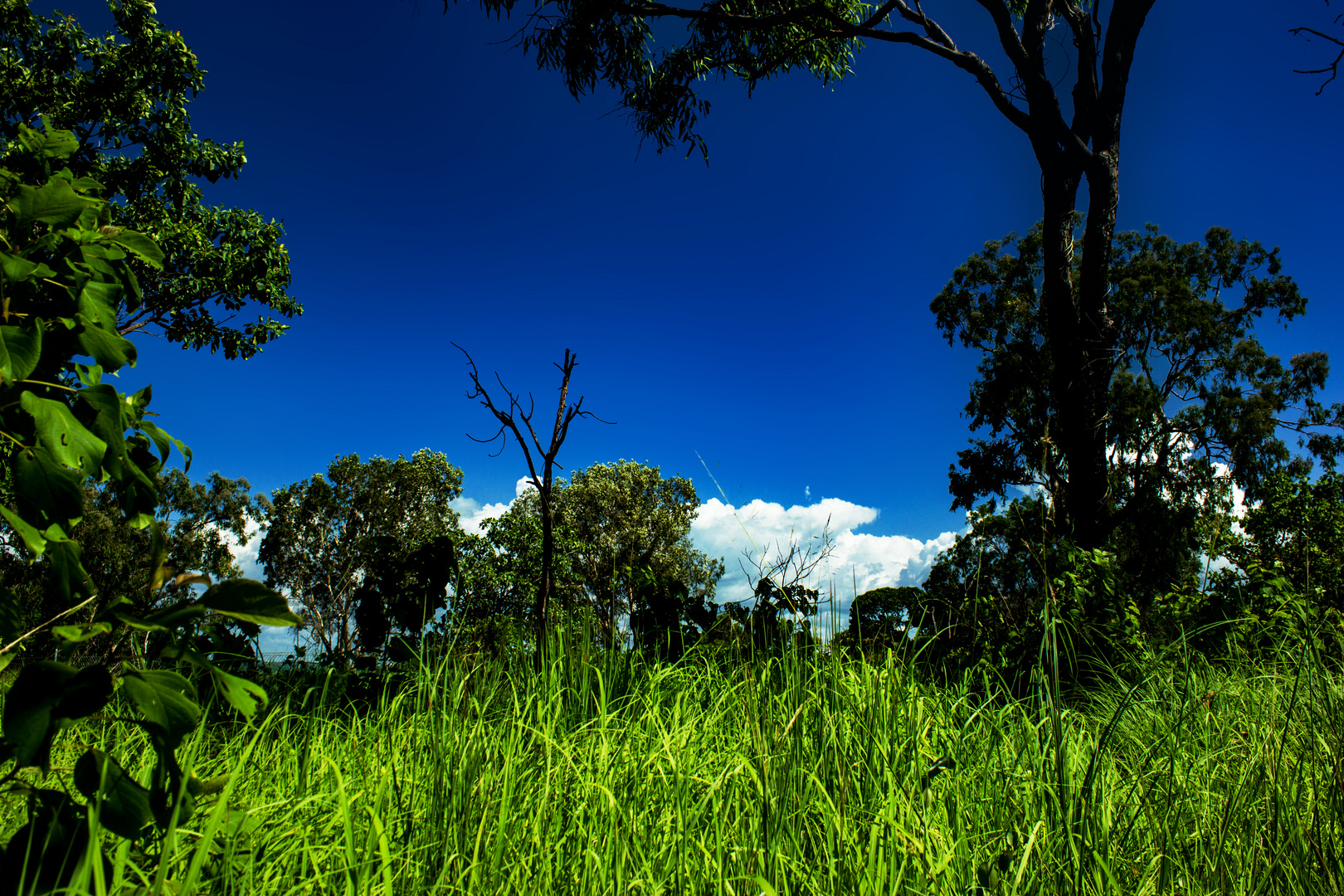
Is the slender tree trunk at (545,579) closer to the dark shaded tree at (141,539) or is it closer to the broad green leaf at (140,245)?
the broad green leaf at (140,245)

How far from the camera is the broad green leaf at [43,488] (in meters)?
1.00

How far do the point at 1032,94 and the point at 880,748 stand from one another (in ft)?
23.1

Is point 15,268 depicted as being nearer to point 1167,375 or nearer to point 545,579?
point 545,579

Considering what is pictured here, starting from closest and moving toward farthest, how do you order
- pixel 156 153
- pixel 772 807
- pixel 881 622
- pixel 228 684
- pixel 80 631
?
pixel 80 631 → pixel 228 684 → pixel 772 807 → pixel 881 622 → pixel 156 153

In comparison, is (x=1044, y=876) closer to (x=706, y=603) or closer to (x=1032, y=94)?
(x=706, y=603)

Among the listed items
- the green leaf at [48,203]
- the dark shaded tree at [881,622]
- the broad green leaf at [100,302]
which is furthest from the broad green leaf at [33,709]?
the dark shaded tree at [881,622]

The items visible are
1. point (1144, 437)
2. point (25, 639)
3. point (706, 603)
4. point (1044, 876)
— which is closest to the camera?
point (25, 639)

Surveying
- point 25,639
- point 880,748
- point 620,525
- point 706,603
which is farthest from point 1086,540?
point 620,525

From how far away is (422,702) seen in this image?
2551 mm

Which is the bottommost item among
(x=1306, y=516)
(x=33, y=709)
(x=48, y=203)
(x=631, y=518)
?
(x=33, y=709)

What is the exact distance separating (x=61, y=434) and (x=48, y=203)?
0.54 metres

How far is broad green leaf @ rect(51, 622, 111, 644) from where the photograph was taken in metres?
0.93

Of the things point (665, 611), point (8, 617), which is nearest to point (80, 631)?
point (8, 617)

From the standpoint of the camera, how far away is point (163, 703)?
3.26ft
